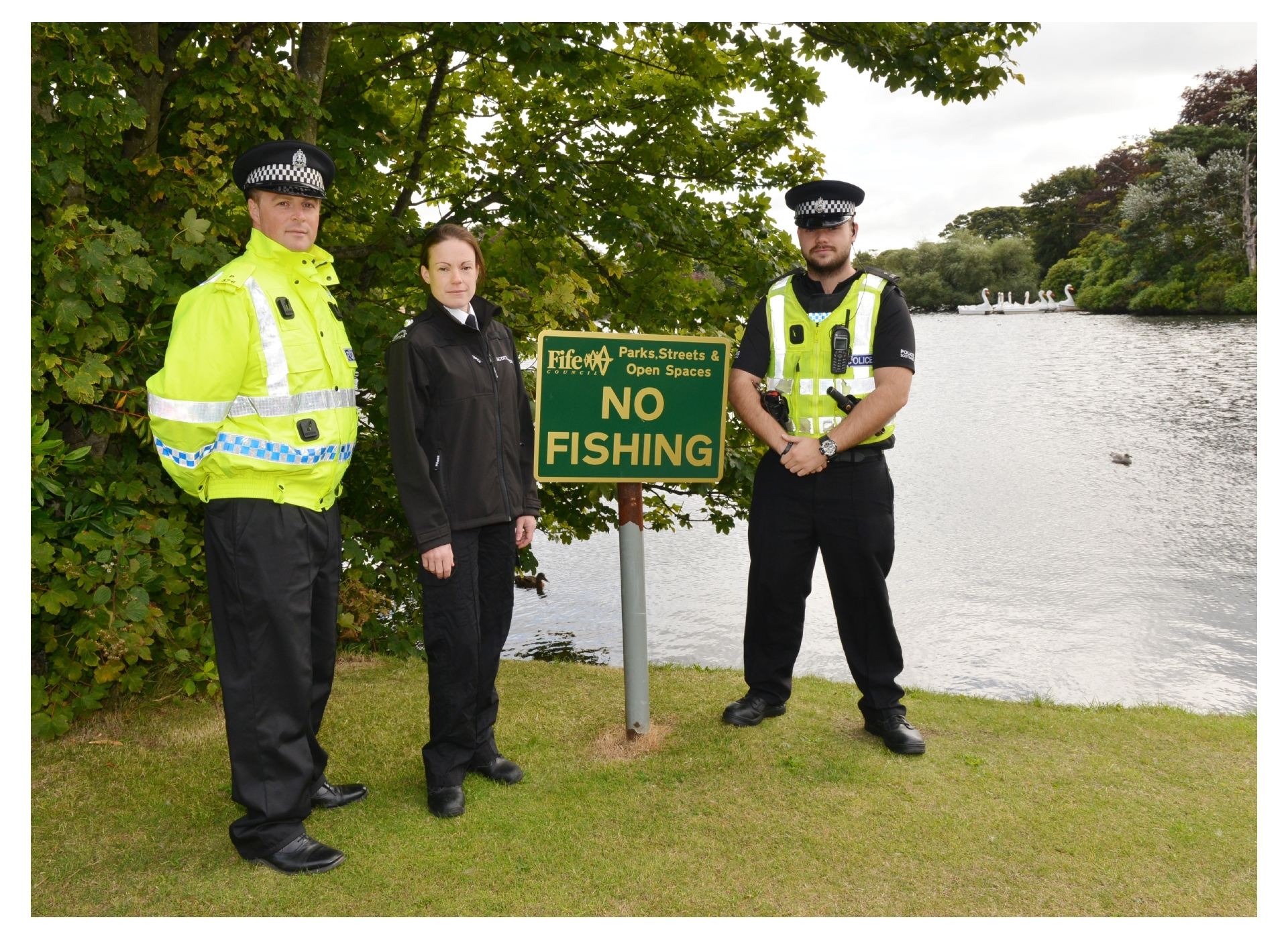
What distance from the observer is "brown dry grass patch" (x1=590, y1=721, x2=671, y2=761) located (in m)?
4.06

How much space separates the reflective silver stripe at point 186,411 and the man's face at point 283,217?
2.09 ft

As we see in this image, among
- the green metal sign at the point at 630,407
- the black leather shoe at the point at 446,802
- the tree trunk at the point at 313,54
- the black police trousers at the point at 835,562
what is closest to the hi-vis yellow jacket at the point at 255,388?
the green metal sign at the point at 630,407

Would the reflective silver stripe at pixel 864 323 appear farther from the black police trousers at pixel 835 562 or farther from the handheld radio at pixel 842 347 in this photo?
the black police trousers at pixel 835 562

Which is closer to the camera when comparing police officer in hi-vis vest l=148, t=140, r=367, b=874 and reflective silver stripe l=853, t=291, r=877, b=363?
police officer in hi-vis vest l=148, t=140, r=367, b=874

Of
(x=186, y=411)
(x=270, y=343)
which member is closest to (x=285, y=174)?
(x=270, y=343)

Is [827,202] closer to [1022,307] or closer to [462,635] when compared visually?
[462,635]

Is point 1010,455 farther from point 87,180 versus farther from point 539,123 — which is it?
point 87,180

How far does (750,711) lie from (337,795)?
1.90 m

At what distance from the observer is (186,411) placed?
286 cm

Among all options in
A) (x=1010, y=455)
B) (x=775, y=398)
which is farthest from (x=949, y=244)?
(x=775, y=398)

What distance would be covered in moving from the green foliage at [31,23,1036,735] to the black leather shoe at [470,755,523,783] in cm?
152

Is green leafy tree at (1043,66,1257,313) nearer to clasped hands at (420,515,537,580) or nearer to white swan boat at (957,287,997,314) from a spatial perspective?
white swan boat at (957,287,997,314)

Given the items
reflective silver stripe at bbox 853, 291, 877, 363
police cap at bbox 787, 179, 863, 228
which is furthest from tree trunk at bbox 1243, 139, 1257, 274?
reflective silver stripe at bbox 853, 291, 877, 363

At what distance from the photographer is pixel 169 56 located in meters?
5.00
